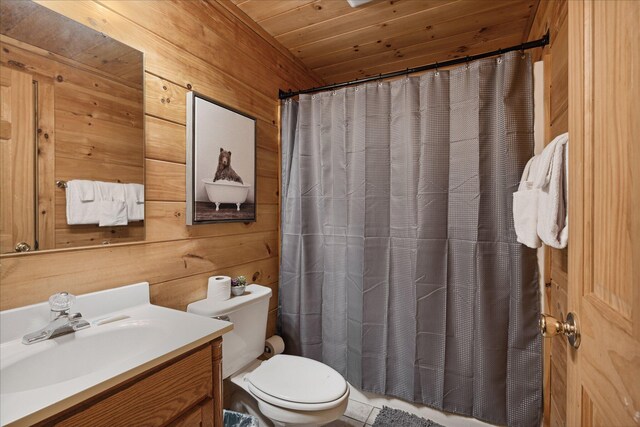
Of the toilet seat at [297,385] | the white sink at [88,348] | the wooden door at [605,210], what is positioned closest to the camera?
the wooden door at [605,210]

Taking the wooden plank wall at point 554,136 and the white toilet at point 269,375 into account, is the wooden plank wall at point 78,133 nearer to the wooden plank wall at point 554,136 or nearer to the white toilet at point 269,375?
the white toilet at point 269,375

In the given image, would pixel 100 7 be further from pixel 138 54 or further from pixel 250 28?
pixel 250 28

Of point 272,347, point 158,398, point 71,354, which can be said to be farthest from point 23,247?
point 272,347

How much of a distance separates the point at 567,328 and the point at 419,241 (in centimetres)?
103

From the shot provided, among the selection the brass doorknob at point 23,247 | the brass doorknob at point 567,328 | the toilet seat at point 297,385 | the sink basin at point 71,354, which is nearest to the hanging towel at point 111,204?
the brass doorknob at point 23,247

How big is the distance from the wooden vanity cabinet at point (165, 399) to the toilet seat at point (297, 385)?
13.1 inches

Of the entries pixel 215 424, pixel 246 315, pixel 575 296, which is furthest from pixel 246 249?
pixel 575 296

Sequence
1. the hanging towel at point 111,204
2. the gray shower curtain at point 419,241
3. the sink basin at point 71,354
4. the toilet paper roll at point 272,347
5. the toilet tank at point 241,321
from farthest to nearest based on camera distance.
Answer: the toilet paper roll at point 272,347, the gray shower curtain at point 419,241, the toilet tank at point 241,321, the hanging towel at point 111,204, the sink basin at point 71,354

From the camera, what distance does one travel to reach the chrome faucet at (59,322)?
0.90 m

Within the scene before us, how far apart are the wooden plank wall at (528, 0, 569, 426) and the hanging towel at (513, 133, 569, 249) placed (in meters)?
0.17

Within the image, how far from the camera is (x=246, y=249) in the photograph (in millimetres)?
1876

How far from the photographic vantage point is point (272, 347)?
191 cm

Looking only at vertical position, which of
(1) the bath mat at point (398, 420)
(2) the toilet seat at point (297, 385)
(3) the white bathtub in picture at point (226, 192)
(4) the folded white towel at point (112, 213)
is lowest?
(1) the bath mat at point (398, 420)

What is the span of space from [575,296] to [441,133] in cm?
119
